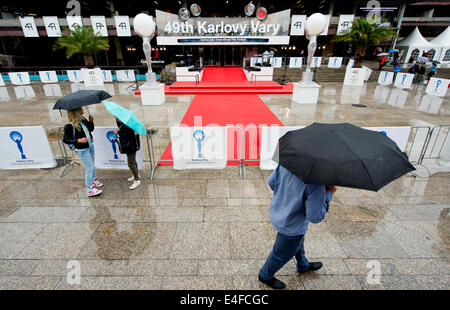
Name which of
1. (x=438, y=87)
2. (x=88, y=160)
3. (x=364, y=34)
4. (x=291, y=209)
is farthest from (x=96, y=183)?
(x=364, y=34)

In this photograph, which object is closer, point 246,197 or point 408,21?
point 246,197

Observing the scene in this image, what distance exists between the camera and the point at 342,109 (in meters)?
12.1

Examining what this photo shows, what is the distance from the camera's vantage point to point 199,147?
5777mm

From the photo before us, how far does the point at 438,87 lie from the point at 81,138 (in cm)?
2083

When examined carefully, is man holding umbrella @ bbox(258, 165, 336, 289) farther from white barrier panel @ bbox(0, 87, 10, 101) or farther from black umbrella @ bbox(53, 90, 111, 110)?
white barrier panel @ bbox(0, 87, 10, 101)

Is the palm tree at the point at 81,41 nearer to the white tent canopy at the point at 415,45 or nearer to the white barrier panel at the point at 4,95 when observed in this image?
the white barrier panel at the point at 4,95

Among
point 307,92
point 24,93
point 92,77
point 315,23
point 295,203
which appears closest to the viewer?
point 295,203

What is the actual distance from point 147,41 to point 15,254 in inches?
472

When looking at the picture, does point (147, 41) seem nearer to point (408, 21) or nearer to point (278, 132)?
point (278, 132)

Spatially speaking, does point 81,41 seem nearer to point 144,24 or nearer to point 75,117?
point 144,24

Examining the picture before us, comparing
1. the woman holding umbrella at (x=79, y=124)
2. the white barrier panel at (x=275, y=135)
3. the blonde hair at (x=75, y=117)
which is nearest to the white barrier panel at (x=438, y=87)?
the white barrier panel at (x=275, y=135)

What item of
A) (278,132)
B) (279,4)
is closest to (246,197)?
(278,132)

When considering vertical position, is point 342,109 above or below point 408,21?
below
